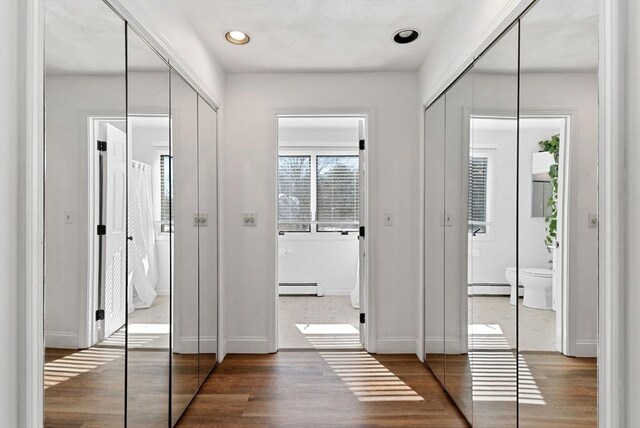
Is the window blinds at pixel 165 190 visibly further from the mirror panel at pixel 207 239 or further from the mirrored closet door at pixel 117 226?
the mirror panel at pixel 207 239

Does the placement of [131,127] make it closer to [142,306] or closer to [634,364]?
[142,306]

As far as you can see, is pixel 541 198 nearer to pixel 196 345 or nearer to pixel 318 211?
pixel 196 345

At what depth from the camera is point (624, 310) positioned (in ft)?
3.30

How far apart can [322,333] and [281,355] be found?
676mm

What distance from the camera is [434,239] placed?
2875 mm

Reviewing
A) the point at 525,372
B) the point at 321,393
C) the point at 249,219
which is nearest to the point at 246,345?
the point at 321,393

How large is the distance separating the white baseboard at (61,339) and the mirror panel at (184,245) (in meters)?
0.95

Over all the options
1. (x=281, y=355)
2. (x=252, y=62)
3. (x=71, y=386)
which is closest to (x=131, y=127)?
(x=71, y=386)

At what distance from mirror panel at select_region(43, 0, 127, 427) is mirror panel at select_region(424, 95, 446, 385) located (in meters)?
1.97

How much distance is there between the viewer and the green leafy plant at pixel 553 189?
1360mm

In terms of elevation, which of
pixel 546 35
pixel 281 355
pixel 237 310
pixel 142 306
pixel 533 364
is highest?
pixel 546 35

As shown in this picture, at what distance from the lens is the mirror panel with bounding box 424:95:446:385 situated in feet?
8.89

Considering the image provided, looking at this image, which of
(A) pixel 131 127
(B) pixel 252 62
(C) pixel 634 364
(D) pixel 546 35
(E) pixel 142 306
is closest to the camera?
(C) pixel 634 364

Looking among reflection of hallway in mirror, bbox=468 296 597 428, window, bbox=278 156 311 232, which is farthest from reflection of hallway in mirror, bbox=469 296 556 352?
window, bbox=278 156 311 232
